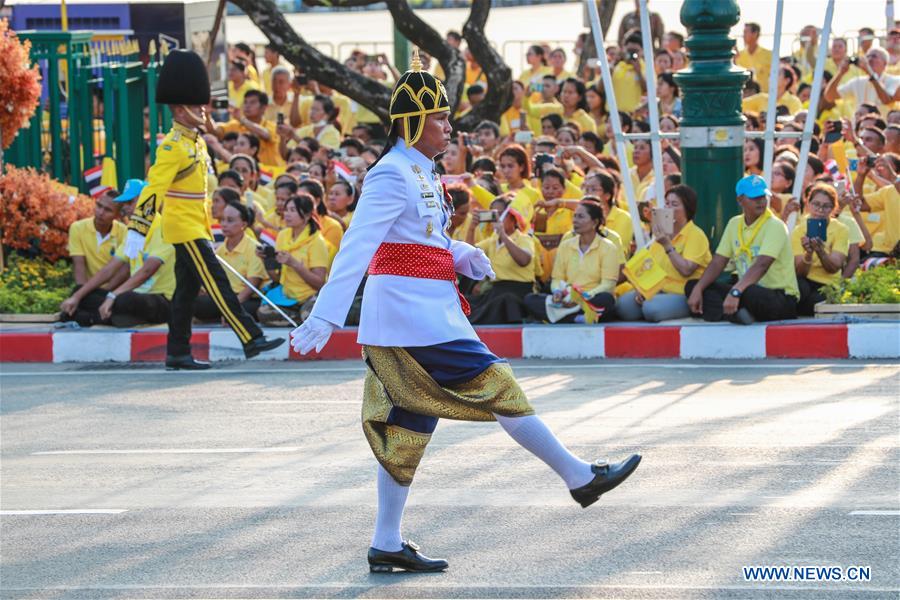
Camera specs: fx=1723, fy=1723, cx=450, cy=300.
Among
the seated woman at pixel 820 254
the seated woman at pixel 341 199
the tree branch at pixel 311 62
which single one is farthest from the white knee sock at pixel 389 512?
the tree branch at pixel 311 62

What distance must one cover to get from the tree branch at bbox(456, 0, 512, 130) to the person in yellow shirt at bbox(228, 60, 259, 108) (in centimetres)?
326

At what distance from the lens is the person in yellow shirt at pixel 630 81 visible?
61.8 ft

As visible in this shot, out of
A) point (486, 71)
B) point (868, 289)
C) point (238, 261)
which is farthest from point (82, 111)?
point (868, 289)

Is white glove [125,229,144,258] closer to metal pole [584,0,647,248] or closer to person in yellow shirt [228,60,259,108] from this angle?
metal pole [584,0,647,248]

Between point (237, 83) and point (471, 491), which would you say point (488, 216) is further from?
point (237, 83)

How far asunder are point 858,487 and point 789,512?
1.71ft

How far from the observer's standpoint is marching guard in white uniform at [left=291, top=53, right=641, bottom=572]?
6141 mm

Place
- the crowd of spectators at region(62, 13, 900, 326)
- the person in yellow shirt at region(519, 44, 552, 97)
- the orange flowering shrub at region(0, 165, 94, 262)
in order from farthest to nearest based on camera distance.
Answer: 1. the person in yellow shirt at region(519, 44, 552, 97)
2. the orange flowering shrub at region(0, 165, 94, 262)
3. the crowd of spectators at region(62, 13, 900, 326)

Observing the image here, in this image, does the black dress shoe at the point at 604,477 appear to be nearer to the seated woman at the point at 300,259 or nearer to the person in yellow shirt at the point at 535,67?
Result: the seated woman at the point at 300,259

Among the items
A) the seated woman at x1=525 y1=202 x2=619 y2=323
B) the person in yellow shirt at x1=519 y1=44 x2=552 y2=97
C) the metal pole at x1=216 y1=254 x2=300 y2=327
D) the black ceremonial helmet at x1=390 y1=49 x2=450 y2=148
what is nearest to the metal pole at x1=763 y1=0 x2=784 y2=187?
the seated woman at x1=525 y1=202 x2=619 y2=323

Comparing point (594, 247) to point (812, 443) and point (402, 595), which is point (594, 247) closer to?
point (812, 443)

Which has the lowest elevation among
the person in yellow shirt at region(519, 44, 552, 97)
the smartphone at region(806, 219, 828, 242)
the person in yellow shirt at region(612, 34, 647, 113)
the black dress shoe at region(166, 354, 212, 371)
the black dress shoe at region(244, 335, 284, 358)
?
the black dress shoe at region(166, 354, 212, 371)

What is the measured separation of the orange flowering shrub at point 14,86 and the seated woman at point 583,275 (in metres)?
4.21

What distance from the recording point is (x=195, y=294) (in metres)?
11.3
